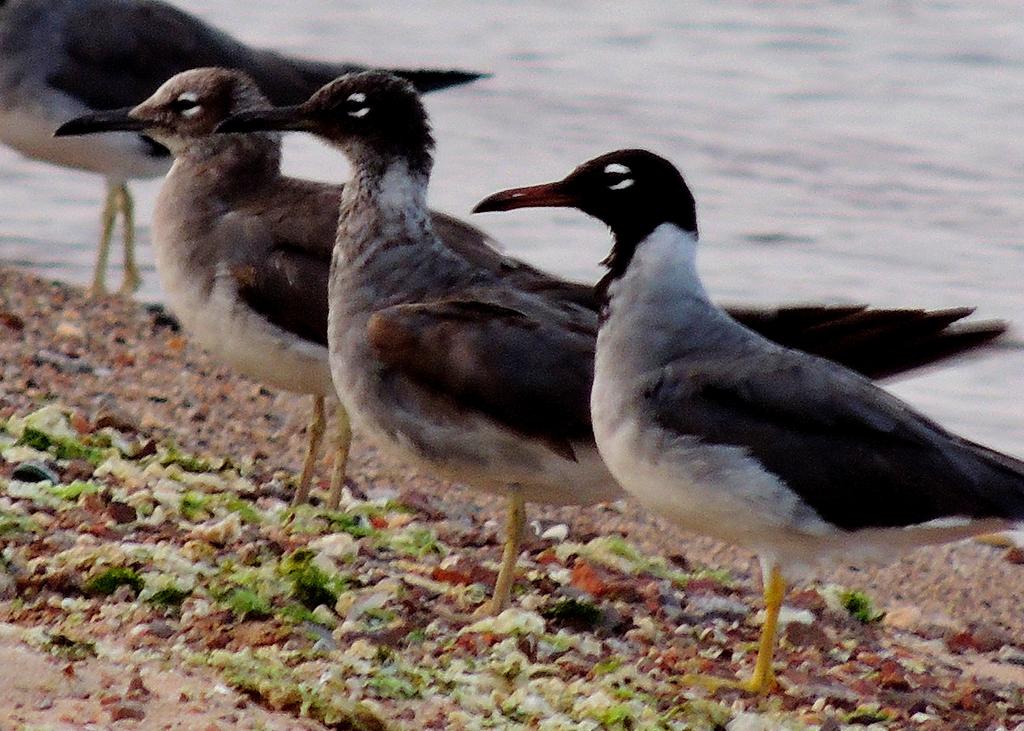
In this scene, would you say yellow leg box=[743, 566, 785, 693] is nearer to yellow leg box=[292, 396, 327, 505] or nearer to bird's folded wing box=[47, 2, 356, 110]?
yellow leg box=[292, 396, 327, 505]

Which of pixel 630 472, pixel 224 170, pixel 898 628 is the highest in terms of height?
pixel 224 170

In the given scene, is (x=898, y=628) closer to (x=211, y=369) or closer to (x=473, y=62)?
(x=211, y=369)

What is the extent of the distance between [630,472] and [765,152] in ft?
33.8

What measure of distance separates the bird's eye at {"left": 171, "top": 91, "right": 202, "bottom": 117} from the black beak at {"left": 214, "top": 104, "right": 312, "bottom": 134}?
104cm

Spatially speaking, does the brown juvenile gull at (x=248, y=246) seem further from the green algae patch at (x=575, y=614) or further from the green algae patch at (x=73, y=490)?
the green algae patch at (x=575, y=614)

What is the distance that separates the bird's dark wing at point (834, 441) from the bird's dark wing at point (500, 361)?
0.56 m

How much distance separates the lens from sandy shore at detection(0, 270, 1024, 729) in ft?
17.8

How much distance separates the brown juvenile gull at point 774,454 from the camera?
6258 millimetres

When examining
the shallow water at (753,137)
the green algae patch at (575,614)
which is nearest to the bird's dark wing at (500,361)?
Result: the green algae patch at (575,614)

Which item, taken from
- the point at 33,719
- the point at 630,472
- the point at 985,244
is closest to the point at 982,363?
the point at 985,244

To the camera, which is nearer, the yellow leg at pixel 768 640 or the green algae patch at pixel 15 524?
the yellow leg at pixel 768 640

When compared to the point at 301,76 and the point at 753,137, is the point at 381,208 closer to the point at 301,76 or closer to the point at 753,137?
the point at 301,76

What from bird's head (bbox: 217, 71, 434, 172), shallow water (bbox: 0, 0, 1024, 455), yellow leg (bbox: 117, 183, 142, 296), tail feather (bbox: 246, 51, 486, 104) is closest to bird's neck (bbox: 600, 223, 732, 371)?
bird's head (bbox: 217, 71, 434, 172)

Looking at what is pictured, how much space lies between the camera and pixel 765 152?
53.4 feet
